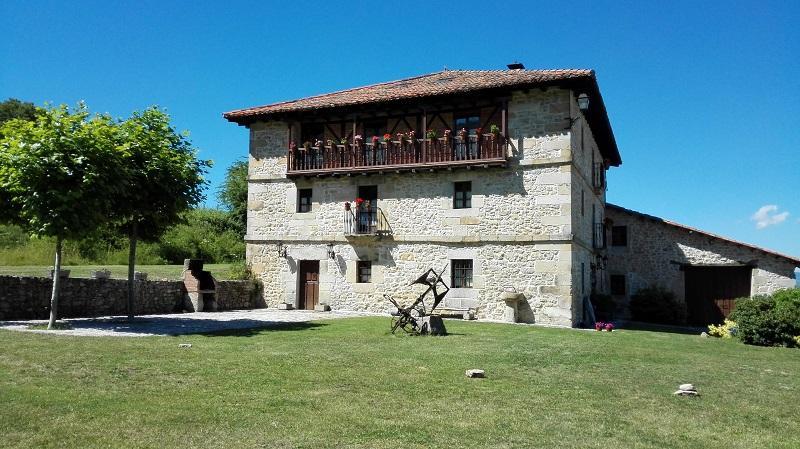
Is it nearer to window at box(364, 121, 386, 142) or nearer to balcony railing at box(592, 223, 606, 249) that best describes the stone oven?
window at box(364, 121, 386, 142)

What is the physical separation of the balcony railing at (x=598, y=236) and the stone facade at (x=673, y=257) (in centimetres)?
121

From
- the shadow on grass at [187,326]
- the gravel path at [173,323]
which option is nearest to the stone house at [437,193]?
the gravel path at [173,323]

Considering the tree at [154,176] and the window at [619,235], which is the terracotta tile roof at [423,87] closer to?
the tree at [154,176]

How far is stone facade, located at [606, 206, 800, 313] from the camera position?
20984 mm

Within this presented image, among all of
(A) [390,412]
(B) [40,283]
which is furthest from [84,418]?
(B) [40,283]

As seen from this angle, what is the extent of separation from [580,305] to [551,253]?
2349 millimetres

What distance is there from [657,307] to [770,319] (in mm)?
8168

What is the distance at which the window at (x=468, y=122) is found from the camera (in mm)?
19281

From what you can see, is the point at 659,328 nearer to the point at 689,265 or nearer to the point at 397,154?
the point at 689,265

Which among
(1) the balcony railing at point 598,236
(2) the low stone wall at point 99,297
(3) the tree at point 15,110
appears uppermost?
(3) the tree at point 15,110

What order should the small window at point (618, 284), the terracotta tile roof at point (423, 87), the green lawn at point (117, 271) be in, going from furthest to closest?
the small window at point (618, 284) → the green lawn at point (117, 271) → the terracotta tile roof at point (423, 87)

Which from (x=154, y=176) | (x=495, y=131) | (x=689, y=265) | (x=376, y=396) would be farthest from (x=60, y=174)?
(x=689, y=265)

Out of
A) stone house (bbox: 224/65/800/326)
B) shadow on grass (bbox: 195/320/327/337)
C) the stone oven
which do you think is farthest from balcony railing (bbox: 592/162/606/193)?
the stone oven

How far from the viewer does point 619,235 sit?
24062 mm
